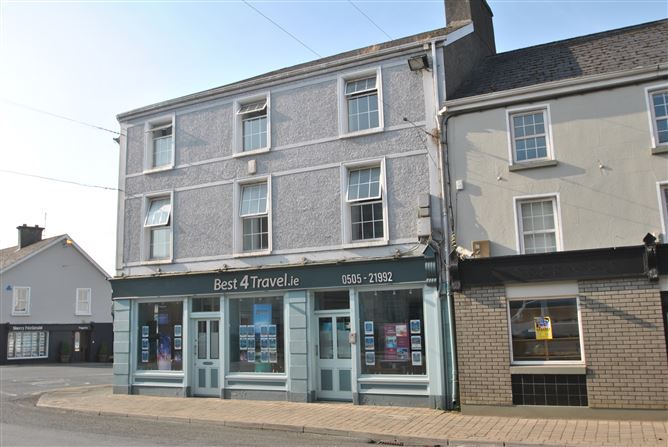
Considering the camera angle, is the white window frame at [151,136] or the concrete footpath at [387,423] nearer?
the concrete footpath at [387,423]

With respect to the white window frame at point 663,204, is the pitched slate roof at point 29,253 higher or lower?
higher

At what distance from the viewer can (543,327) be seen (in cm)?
1274

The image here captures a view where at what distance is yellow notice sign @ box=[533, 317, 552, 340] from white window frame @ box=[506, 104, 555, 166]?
3.43 m

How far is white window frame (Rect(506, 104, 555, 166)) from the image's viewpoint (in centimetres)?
1325

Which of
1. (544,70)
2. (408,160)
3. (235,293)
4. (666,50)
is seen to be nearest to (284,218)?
(235,293)

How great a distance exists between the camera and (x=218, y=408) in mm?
14758

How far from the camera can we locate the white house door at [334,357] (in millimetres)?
15141

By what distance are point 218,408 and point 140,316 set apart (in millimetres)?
5097

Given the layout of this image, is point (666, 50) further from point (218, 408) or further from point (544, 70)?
point (218, 408)

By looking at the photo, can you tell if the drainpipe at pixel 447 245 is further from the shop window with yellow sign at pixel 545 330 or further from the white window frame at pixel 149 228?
the white window frame at pixel 149 228

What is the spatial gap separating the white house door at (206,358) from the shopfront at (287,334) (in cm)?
3

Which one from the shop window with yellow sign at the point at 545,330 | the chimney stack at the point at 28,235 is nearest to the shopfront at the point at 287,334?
the shop window with yellow sign at the point at 545,330

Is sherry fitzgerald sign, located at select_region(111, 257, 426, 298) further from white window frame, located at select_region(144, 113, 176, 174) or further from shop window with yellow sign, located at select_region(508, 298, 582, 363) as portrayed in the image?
white window frame, located at select_region(144, 113, 176, 174)

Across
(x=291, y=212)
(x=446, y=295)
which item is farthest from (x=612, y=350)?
(x=291, y=212)
